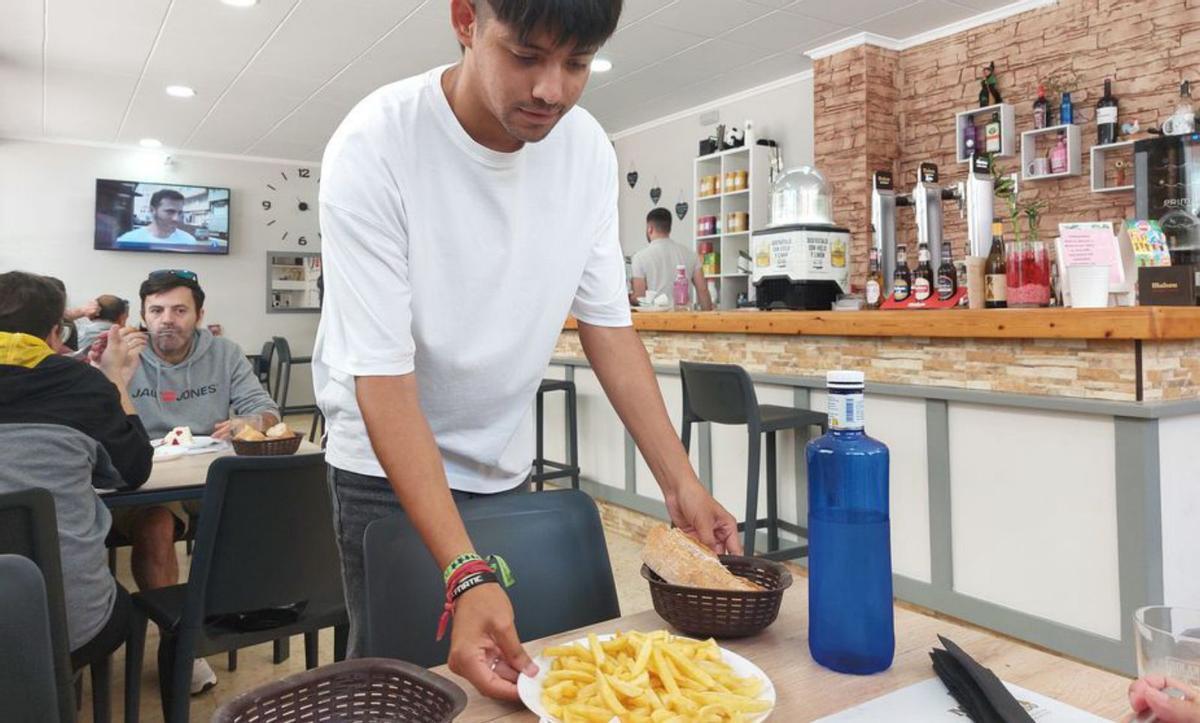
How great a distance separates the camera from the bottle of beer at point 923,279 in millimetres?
3135

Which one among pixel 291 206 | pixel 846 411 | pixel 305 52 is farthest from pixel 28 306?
pixel 291 206

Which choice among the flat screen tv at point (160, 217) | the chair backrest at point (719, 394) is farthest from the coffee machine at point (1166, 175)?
the flat screen tv at point (160, 217)

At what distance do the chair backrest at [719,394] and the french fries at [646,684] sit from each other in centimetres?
203

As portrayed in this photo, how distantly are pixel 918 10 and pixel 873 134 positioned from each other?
788mm

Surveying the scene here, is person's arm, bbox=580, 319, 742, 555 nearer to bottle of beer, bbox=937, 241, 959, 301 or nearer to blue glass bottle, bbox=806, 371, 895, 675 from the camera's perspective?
blue glass bottle, bbox=806, 371, 895, 675

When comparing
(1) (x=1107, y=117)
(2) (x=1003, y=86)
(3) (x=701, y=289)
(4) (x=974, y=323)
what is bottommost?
(4) (x=974, y=323)

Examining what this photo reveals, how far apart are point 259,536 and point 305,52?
435cm

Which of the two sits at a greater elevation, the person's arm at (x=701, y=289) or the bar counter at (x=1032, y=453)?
the person's arm at (x=701, y=289)

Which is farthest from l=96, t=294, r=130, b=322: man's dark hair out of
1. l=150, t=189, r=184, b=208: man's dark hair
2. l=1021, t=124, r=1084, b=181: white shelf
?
l=1021, t=124, r=1084, b=181: white shelf

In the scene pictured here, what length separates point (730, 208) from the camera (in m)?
6.73

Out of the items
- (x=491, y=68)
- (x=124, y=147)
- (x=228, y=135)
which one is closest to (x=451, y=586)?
(x=491, y=68)

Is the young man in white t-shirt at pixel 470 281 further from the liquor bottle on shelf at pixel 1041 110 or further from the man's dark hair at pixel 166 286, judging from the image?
the liquor bottle on shelf at pixel 1041 110

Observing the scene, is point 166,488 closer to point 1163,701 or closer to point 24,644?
point 24,644

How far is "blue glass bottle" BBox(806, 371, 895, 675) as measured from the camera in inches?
32.0
